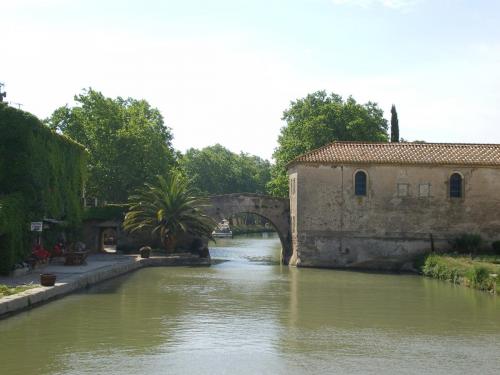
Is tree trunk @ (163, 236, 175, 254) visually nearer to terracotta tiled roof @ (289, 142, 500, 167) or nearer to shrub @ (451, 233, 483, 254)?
terracotta tiled roof @ (289, 142, 500, 167)

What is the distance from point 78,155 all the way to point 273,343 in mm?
25777

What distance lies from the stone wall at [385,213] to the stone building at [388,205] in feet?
0.20

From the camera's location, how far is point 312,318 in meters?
20.8

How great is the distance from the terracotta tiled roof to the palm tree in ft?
23.2

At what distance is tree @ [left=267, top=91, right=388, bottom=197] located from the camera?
177ft

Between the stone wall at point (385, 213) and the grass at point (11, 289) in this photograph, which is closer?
the grass at point (11, 289)

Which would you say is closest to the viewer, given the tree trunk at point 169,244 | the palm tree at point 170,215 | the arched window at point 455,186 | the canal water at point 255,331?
the canal water at point 255,331

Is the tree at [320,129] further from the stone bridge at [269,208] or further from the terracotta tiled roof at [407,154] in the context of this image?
the terracotta tiled roof at [407,154]

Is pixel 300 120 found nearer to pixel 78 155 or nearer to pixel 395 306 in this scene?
pixel 78 155

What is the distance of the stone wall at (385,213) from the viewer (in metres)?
38.9

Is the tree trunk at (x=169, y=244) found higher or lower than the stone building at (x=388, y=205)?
lower

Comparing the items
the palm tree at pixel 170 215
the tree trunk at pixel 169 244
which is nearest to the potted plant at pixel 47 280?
the palm tree at pixel 170 215

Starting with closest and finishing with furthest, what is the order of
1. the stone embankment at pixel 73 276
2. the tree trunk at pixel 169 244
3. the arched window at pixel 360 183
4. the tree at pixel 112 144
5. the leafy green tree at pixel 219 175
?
1. the stone embankment at pixel 73 276
2. the arched window at pixel 360 183
3. the tree trunk at pixel 169 244
4. the tree at pixel 112 144
5. the leafy green tree at pixel 219 175

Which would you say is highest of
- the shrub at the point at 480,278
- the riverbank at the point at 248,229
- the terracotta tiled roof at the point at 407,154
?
the terracotta tiled roof at the point at 407,154
